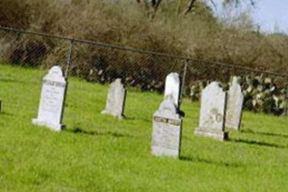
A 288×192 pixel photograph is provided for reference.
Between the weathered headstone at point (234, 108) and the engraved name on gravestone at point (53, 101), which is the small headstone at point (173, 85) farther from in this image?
the engraved name on gravestone at point (53, 101)

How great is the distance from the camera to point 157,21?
35219 millimetres

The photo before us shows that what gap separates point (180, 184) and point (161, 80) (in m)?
20.6

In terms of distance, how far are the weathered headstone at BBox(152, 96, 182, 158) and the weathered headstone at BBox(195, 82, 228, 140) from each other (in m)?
4.45

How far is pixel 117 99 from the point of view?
1862cm

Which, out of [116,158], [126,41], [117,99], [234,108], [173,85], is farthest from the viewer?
[126,41]

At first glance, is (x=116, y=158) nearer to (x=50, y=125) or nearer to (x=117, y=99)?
(x=50, y=125)

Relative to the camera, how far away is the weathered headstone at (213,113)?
1712 centimetres

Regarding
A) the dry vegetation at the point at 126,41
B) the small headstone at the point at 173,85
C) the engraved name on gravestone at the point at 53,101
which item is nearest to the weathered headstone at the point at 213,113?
the small headstone at the point at 173,85

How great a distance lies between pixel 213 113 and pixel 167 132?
4.72 m

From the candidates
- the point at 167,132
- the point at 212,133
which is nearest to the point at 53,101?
the point at 167,132

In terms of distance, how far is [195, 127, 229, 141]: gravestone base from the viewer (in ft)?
55.7

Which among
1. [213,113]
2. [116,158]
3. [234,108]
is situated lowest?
[116,158]

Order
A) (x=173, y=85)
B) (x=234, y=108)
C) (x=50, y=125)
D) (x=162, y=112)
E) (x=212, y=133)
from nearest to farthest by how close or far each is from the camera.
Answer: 1. (x=162, y=112)
2. (x=50, y=125)
3. (x=212, y=133)
4. (x=173, y=85)
5. (x=234, y=108)

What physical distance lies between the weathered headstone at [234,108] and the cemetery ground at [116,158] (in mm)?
331
